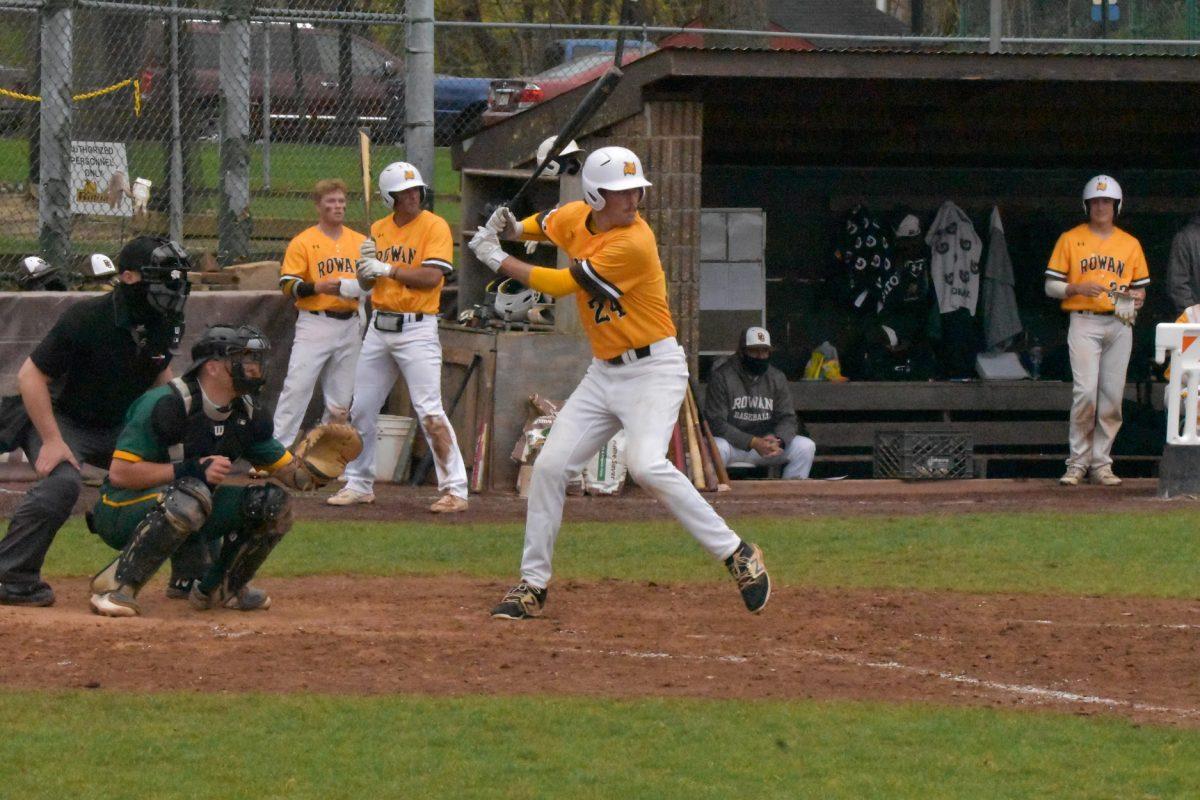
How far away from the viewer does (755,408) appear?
12828 mm

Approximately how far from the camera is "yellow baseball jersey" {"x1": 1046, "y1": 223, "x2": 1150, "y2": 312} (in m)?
12.2

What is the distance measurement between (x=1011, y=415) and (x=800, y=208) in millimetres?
2525

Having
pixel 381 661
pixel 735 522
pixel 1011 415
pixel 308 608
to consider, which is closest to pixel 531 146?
pixel 735 522

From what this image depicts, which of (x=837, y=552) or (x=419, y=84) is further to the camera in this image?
(x=419, y=84)

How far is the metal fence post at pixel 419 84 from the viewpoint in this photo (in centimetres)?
1266

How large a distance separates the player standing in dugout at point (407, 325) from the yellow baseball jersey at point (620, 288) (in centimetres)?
329

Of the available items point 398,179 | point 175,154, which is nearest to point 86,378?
point 398,179

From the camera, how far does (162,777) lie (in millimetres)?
4906

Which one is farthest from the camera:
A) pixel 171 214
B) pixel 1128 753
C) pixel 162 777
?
pixel 171 214

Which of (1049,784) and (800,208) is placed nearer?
(1049,784)

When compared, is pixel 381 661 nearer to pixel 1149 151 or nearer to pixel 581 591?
pixel 581 591

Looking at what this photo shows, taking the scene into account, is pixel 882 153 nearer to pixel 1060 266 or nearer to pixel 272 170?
pixel 1060 266

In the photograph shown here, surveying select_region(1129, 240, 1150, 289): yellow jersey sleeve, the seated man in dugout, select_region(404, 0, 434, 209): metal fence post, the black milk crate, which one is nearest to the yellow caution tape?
select_region(404, 0, 434, 209): metal fence post

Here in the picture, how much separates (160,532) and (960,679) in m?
3.06
